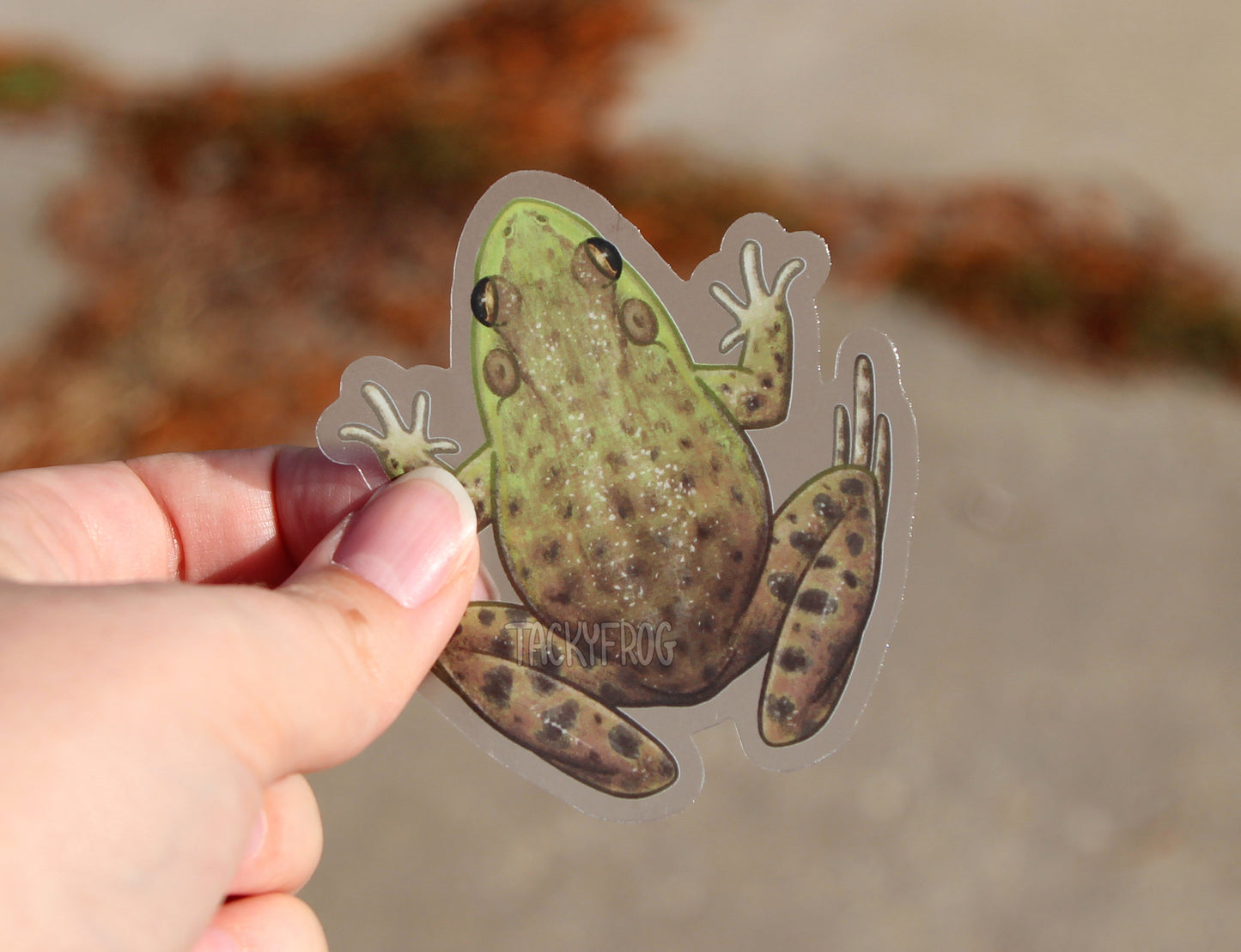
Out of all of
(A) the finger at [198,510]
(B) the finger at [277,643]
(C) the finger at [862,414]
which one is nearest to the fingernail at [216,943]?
(B) the finger at [277,643]

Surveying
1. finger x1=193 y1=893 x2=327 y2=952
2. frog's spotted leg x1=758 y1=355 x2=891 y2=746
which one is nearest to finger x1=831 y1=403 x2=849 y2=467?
frog's spotted leg x1=758 y1=355 x2=891 y2=746

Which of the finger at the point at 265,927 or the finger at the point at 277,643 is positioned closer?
the finger at the point at 277,643

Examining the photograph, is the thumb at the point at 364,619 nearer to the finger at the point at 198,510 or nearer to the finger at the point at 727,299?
the finger at the point at 198,510

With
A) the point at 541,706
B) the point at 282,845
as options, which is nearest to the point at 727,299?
the point at 541,706

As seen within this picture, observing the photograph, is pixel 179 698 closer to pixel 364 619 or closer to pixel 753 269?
pixel 364 619

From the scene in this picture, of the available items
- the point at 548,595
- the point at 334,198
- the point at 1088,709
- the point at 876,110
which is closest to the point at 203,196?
the point at 334,198

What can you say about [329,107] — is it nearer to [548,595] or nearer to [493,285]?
[493,285]
